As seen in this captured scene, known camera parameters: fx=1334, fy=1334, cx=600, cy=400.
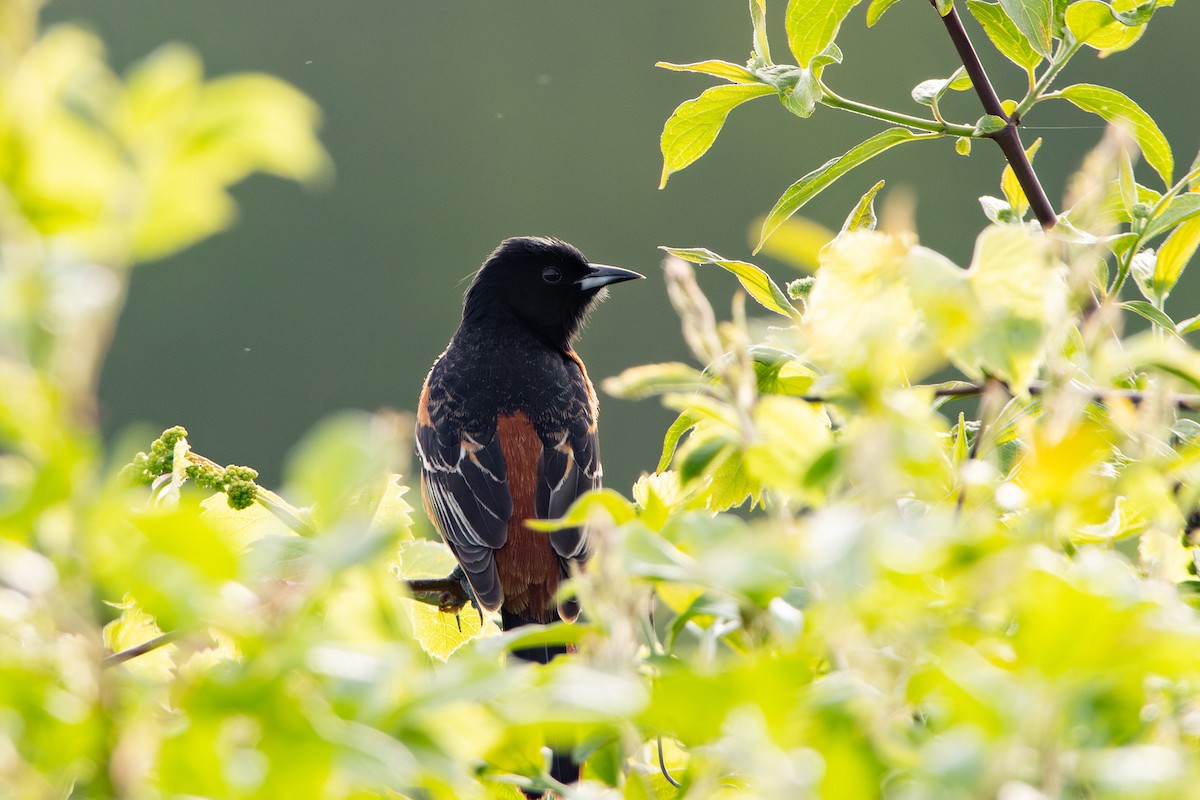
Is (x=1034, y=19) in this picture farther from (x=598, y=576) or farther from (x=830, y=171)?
(x=598, y=576)

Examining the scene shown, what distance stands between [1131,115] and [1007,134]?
0.15 metres

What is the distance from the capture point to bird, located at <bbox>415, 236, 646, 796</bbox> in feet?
11.7

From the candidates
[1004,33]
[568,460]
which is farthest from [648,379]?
[568,460]

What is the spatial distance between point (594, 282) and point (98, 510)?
165 inches

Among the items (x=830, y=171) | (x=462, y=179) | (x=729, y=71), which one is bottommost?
→ (x=462, y=179)

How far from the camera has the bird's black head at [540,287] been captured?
471 centimetres

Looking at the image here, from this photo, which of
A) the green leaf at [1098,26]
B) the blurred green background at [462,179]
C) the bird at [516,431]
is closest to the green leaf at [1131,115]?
the green leaf at [1098,26]

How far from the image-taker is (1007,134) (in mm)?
1574

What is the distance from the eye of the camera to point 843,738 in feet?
1.97

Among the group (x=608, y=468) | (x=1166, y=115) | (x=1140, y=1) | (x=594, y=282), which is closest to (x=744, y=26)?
(x=1166, y=115)

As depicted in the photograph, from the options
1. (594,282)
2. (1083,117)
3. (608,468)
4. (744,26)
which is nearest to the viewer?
(594,282)

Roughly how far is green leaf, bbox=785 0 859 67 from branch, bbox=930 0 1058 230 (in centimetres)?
14

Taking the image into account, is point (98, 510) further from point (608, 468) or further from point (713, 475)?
point (608, 468)

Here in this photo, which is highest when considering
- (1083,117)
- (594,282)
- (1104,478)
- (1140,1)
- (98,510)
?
(1140,1)
